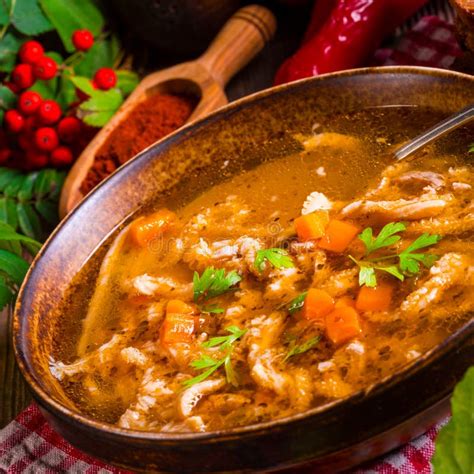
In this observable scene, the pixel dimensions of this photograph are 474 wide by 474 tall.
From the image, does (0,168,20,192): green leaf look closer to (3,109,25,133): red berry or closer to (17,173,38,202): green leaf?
(17,173,38,202): green leaf

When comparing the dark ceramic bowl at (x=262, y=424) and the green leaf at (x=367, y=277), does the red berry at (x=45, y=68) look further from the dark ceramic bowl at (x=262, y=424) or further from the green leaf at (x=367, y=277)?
the green leaf at (x=367, y=277)

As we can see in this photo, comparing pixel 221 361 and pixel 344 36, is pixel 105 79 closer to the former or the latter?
pixel 344 36

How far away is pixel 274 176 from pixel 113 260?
774 millimetres

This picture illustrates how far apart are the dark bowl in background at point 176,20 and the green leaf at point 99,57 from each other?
0.16m

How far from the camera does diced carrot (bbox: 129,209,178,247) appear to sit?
11.2 feet

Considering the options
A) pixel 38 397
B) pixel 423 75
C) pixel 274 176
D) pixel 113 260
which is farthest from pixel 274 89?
pixel 38 397

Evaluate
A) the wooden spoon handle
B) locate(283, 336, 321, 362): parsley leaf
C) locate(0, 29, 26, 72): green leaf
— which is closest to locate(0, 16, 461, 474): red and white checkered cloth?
locate(283, 336, 321, 362): parsley leaf

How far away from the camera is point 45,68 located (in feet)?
15.9

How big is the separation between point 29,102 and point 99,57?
72cm

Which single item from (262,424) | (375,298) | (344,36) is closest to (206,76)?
(344,36)

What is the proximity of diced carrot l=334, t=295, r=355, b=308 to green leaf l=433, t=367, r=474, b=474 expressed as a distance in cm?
65

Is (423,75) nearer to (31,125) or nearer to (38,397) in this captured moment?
(38,397)

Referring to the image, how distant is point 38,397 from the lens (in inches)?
102

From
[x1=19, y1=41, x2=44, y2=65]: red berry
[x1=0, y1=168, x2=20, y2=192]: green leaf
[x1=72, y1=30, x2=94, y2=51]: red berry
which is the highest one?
[x1=19, y1=41, x2=44, y2=65]: red berry
